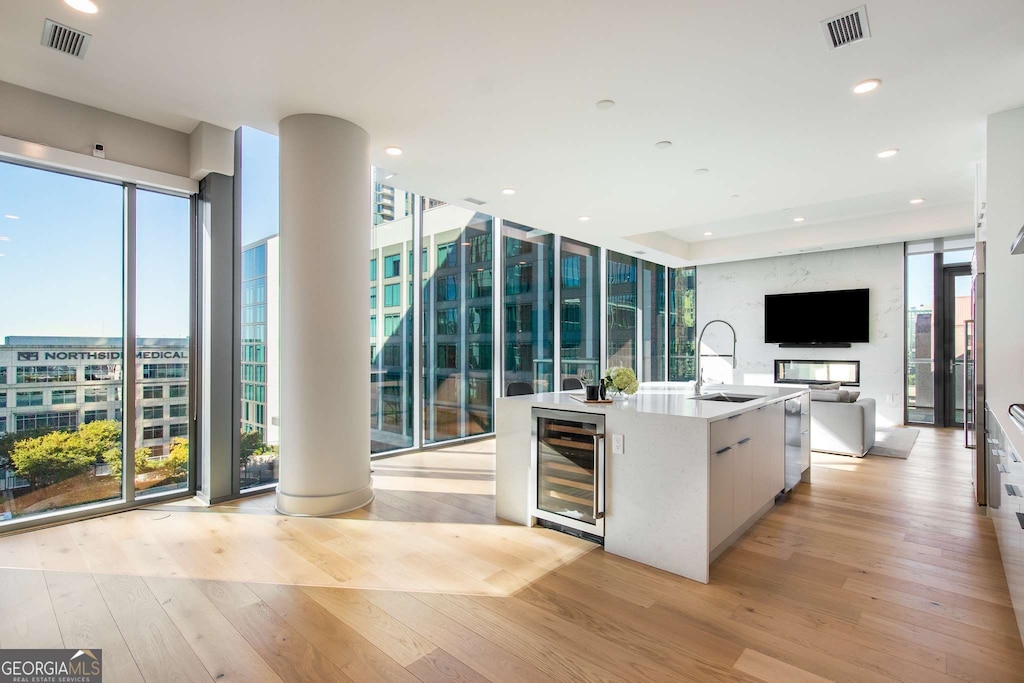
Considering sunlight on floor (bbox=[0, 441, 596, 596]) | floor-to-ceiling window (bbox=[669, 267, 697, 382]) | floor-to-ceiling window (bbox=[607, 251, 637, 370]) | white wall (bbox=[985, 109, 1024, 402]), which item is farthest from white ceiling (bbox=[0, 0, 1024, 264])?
floor-to-ceiling window (bbox=[669, 267, 697, 382])

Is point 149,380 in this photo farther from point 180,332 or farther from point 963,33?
point 963,33

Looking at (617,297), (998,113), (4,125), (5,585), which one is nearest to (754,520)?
(998,113)

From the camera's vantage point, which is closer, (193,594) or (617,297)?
(193,594)

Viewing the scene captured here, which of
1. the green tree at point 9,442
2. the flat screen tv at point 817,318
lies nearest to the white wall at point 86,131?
the green tree at point 9,442

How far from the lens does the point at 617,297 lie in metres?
9.13

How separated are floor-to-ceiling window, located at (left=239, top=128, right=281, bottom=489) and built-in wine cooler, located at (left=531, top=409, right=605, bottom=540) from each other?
229 cm

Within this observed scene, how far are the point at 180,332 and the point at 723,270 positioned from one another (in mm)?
8801

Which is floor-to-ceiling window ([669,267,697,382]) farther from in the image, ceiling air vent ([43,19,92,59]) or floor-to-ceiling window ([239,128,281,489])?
ceiling air vent ([43,19,92,59])

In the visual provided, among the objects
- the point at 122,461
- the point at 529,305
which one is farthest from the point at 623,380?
the point at 529,305

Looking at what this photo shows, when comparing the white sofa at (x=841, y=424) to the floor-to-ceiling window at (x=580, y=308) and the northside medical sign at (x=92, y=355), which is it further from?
the northside medical sign at (x=92, y=355)

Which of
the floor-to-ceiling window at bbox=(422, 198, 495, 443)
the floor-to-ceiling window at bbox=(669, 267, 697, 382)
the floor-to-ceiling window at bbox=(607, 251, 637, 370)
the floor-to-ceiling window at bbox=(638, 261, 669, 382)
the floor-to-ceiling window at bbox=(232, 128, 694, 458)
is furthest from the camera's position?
the floor-to-ceiling window at bbox=(669, 267, 697, 382)

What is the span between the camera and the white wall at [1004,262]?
329 cm

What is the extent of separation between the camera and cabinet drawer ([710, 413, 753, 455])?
274 centimetres
